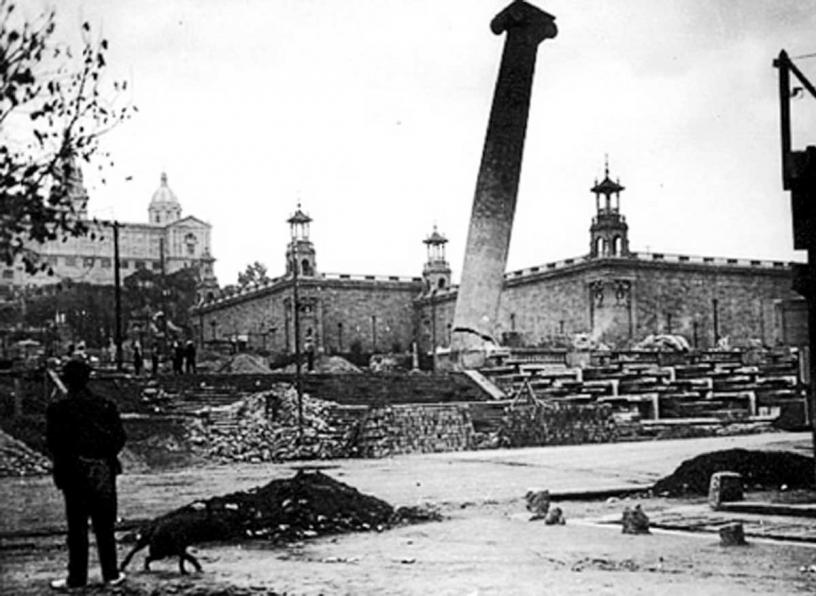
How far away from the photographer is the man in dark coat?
8.42 m

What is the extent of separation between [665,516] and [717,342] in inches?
2218

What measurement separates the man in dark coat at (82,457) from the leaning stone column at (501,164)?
108 feet

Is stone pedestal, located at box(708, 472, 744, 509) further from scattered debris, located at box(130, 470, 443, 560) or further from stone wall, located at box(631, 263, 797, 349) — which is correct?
stone wall, located at box(631, 263, 797, 349)

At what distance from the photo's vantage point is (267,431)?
91.3ft

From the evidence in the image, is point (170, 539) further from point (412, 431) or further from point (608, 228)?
point (608, 228)

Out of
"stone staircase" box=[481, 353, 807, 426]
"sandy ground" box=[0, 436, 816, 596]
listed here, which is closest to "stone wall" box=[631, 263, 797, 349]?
"stone staircase" box=[481, 353, 807, 426]

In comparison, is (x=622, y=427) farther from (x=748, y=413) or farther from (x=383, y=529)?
(x=383, y=529)

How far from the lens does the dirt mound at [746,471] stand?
1545 cm

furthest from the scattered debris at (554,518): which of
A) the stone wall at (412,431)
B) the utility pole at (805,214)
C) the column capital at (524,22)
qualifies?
the column capital at (524,22)

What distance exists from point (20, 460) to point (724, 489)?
1412 cm

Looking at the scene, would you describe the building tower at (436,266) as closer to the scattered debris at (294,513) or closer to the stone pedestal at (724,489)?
the stone pedestal at (724,489)

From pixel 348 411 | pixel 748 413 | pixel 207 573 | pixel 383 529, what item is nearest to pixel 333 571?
pixel 207 573

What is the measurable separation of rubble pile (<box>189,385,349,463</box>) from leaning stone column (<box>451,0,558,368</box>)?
12.9 meters

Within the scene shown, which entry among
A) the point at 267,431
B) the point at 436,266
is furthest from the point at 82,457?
the point at 436,266
